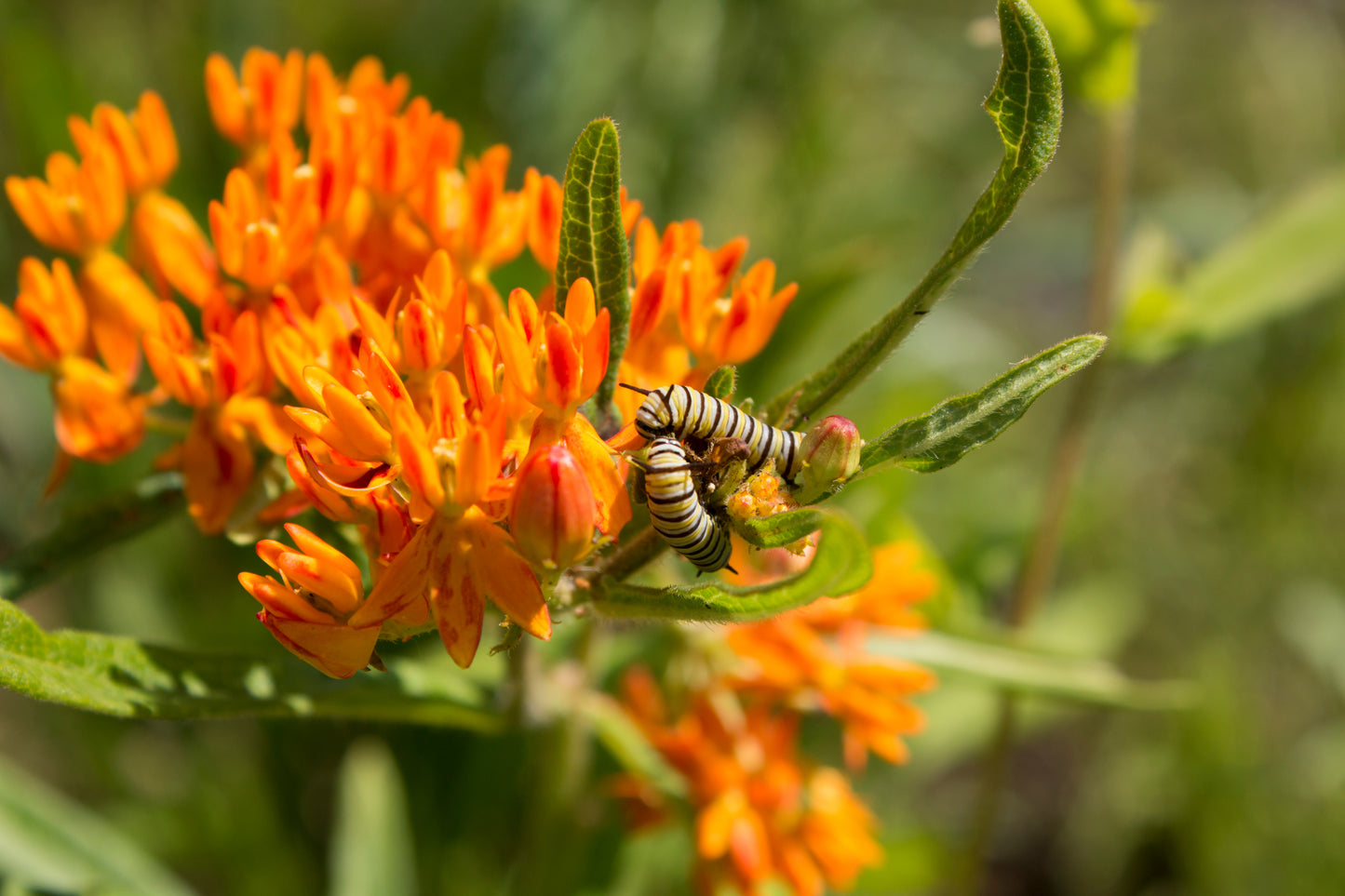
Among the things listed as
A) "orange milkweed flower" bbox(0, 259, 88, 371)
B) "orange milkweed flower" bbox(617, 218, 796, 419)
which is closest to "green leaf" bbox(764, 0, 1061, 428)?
"orange milkweed flower" bbox(617, 218, 796, 419)

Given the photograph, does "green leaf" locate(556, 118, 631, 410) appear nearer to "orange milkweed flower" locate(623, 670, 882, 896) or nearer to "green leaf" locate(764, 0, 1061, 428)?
"green leaf" locate(764, 0, 1061, 428)

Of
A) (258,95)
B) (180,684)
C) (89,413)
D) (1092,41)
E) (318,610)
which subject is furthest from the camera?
(1092,41)

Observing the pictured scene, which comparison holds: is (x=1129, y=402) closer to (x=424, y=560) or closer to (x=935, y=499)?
(x=935, y=499)

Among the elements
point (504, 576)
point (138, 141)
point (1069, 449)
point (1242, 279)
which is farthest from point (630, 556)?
point (1242, 279)

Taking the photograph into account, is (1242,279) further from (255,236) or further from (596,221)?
(255,236)

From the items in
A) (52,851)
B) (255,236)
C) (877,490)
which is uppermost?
(877,490)

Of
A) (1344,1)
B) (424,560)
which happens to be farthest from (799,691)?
(1344,1)
